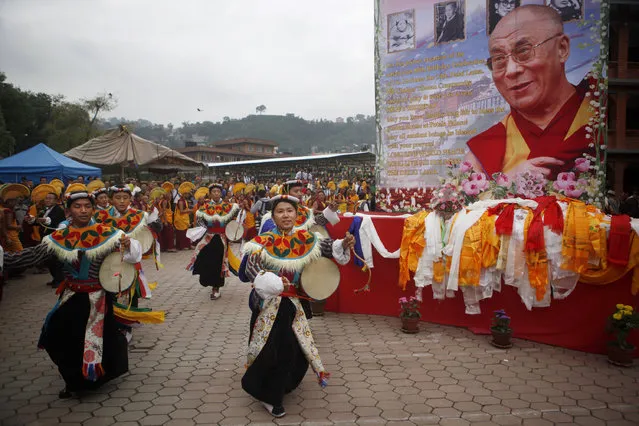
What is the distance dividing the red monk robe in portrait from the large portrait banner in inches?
0.6

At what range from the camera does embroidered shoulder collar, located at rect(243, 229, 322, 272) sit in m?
3.72

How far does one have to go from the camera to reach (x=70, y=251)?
3.89 meters

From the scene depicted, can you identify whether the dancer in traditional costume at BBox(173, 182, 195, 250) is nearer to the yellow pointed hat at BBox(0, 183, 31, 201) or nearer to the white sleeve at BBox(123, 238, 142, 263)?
the yellow pointed hat at BBox(0, 183, 31, 201)

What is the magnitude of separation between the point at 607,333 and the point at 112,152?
15373 millimetres

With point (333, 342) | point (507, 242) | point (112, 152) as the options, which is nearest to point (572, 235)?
point (507, 242)

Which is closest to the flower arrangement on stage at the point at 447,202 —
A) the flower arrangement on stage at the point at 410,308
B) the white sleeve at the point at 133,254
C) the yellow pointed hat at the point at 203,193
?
the flower arrangement on stage at the point at 410,308

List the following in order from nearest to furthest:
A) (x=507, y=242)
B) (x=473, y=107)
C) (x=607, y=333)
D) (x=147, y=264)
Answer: (x=607, y=333), (x=507, y=242), (x=473, y=107), (x=147, y=264)

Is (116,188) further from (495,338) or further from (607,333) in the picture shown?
(607,333)

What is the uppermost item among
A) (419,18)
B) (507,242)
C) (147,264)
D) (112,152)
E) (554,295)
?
(419,18)

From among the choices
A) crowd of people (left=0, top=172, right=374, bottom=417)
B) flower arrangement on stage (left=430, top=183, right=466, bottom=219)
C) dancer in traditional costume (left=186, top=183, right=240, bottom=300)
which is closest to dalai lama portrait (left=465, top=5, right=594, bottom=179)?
flower arrangement on stage (left=430, top=183, right=466, bottom=219)

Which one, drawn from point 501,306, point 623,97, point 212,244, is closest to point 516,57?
point 501,306

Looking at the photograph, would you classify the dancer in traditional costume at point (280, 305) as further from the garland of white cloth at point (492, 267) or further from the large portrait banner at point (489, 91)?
the large portrait banner at point (489, 91)

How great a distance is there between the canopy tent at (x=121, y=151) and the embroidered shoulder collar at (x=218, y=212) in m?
8.51

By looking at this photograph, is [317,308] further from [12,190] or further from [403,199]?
[12,190]
